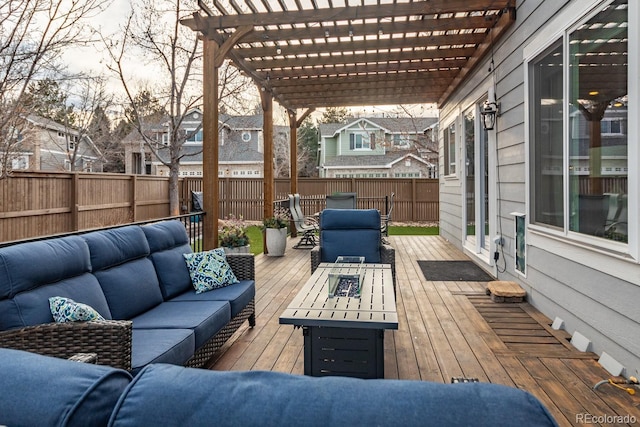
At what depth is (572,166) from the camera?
10.7ft

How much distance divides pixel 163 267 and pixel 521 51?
161 inches

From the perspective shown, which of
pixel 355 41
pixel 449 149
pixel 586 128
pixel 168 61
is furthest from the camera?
pixel 168 61

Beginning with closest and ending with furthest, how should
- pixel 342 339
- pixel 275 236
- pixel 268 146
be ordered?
pixel 342 339 → pixel 275 236 → pixel 268 146

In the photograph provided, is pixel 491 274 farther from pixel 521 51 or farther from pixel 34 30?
pixel 34 30

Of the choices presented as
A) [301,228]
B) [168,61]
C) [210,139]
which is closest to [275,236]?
[301,228]

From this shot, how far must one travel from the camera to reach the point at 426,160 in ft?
69.3

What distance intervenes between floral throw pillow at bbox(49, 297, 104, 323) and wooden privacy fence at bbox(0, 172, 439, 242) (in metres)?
6.44

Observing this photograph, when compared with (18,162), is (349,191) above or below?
below

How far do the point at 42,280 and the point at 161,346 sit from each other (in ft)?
2.23

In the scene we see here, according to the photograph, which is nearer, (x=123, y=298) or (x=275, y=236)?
(x=123, y=298)

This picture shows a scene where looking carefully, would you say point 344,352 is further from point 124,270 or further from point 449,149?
point 449,149

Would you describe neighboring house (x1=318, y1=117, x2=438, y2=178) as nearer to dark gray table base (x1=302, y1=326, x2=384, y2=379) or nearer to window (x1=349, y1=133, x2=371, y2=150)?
window (x1=349, y1=133, x2=371, y2=150)

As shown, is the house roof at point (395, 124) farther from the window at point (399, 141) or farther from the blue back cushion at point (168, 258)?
the blue back cushion at point (168, 258)

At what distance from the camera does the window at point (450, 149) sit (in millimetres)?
8359
